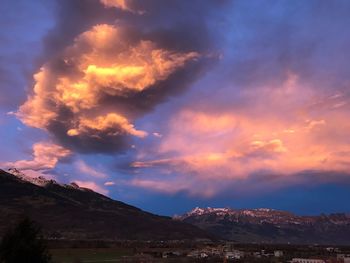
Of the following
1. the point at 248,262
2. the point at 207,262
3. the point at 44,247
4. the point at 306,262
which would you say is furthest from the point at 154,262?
the point at 44,247

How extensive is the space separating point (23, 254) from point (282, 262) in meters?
151

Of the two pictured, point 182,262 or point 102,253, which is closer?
point 182,262

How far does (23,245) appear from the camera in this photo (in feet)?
99.8

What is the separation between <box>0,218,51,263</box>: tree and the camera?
30203 millimetres

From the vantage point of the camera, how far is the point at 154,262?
139 meters

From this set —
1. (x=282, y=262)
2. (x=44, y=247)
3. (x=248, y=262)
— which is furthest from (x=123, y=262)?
(x=44, y=247)

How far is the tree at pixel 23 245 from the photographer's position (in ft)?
99.1

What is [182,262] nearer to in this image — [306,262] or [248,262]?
[248,262]

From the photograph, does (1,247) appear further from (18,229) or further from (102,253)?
(102,253)

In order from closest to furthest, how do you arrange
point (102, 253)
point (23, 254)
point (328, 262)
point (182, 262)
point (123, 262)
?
point (23, 254)
point (123, 262)
point (182, 262)
point (328, 262)
point (102, 253)

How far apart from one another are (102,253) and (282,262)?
63.9m

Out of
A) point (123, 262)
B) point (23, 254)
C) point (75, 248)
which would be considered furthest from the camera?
point (75, 248)

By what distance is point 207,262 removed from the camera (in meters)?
155

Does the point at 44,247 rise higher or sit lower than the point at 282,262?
lower
